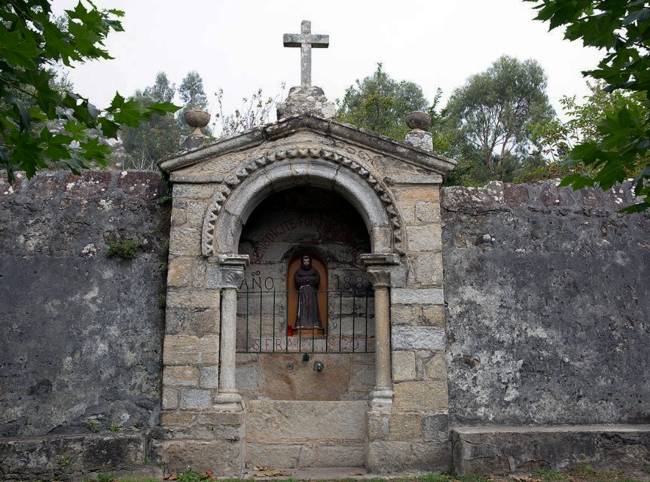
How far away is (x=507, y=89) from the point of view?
27172 millimetres

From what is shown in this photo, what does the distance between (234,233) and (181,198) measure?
2.03ft

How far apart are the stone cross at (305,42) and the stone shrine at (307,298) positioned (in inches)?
0.6

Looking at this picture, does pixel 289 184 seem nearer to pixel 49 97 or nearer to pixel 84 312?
pixel 84 312

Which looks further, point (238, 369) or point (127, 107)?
point (238, 369)

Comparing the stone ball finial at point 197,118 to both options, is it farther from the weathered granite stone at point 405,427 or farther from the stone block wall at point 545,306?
the weathered granite stone at point 405,427

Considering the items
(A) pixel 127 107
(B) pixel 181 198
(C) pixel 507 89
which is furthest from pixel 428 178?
(C) pixel 507 89

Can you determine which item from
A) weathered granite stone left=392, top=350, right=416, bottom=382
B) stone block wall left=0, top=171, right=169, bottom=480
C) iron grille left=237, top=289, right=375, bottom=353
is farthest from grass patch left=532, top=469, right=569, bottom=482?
stone block wall left=0, top=171, right=169, bottom=480

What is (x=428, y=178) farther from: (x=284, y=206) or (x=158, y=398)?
(x=158, y=398)

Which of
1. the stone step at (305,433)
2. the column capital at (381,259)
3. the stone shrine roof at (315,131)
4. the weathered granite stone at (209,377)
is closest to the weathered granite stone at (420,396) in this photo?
the stone step at (305,433)

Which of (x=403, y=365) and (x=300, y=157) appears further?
(x=300, y=157)

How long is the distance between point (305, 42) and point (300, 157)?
4.74 ft

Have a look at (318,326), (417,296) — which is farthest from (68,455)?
(417,296)

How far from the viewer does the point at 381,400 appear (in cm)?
654

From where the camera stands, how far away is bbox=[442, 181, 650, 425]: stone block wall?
686 centimetres
